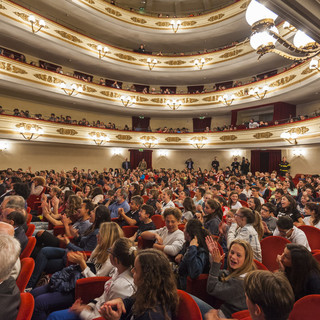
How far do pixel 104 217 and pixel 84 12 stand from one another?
48.3 feet

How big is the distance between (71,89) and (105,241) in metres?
12.5

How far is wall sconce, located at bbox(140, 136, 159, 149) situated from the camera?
15664mm

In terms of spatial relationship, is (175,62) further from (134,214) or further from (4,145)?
(134,214)

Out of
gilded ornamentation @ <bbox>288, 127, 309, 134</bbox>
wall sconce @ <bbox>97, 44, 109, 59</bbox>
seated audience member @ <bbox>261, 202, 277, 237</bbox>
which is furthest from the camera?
wall sconce @ <bbox>97, 44, 109, 59</bbox>

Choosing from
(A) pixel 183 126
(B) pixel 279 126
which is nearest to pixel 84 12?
(A) pixel 183 126

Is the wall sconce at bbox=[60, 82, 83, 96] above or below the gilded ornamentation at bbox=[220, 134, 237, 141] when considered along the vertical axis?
above

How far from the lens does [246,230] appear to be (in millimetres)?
2553

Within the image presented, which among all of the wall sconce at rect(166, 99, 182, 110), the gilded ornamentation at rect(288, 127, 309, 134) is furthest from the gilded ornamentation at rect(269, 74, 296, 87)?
the wall sconce at rect(166, 99, 182, 110)

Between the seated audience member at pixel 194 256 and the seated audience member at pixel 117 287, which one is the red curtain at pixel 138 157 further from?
the seated audience member at pixel 117 287

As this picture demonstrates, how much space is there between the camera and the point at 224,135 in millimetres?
14688

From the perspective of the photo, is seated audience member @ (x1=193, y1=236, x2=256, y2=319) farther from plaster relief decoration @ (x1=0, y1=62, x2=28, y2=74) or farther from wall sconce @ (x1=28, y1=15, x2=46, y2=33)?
wall sconce @ (x1=28, y1=15, x2=46, y2=33)

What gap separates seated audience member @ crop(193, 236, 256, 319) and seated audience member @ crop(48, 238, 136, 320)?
564 mm

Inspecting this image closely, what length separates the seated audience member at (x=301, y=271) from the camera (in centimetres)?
155

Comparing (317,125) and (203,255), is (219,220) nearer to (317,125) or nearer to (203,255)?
(203,255)
